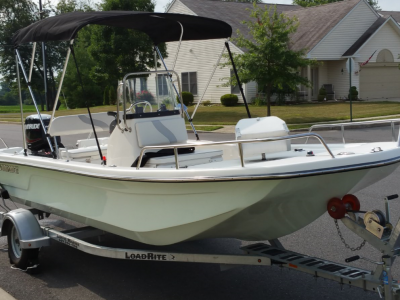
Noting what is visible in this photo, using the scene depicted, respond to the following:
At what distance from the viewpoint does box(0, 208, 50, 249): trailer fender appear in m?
5.30

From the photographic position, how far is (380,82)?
1286 inches

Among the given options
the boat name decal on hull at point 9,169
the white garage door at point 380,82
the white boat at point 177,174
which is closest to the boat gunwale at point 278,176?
the white boat at point 177,174

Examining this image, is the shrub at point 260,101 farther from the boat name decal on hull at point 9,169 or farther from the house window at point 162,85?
the boat name decal on hull at point 9,169

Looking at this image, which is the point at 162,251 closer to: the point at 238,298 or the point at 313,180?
the point at 238,298

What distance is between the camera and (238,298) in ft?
15.4

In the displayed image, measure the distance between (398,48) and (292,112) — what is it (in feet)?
39.2

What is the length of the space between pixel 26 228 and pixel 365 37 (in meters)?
29.7

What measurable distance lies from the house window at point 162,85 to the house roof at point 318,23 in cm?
2492

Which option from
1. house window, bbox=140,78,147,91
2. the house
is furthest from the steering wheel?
the house

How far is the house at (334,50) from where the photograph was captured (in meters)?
31.0

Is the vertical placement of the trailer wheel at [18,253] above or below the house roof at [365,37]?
below

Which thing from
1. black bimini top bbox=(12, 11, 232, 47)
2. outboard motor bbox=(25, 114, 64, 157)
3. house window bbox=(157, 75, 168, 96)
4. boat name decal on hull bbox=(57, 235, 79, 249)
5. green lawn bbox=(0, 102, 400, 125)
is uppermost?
black bimini top bbox=(12, 11, 232, 47)

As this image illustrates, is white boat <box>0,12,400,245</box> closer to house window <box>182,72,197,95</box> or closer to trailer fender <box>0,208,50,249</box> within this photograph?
trailer fender <box>0,208,50,249</box>

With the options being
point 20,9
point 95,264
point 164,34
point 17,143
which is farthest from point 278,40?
point 20,9
